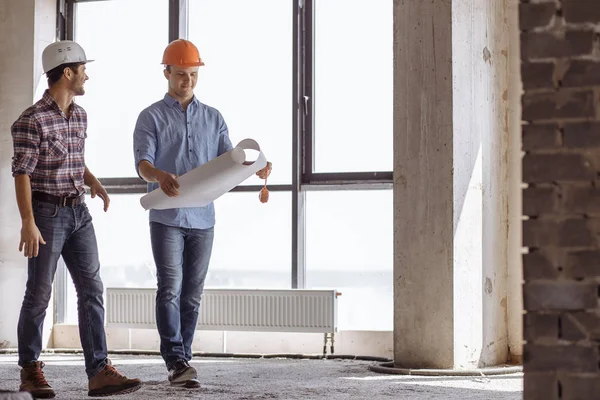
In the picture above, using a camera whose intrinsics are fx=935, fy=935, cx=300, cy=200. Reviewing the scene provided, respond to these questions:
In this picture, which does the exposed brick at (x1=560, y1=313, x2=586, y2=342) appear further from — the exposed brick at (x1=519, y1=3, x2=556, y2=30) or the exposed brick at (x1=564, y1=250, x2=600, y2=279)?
the exposed brick at (x1=519, y1=3, x2=556, y2=30)

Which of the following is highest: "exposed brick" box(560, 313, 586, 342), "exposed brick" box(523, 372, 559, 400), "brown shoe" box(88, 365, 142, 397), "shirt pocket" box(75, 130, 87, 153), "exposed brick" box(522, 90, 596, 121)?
"shirt pocket" box(75, 130, 87, 153)

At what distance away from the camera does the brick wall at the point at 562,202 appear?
1.66 meters

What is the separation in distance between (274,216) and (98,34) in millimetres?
1996

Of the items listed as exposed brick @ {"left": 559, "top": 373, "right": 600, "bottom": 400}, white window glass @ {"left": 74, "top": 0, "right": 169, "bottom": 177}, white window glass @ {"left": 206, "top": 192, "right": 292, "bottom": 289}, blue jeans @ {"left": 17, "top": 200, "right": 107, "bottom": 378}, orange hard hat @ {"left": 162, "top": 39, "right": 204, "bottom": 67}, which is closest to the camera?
exposed brick @ {"left": 559, "top": 373, "right": 600, "bottom": 400}

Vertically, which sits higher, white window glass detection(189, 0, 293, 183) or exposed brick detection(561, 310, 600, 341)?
white window glass detection(189, 0, 293, 183)

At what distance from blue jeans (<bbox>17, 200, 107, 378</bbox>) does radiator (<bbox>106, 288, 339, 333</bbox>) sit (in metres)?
2.28

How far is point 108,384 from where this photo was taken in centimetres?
400

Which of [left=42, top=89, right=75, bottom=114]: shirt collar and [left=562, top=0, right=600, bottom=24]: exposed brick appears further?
[left=42, top=89, right=75, bottom=114]: shirt collar

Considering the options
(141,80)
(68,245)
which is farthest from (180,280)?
(141,80)

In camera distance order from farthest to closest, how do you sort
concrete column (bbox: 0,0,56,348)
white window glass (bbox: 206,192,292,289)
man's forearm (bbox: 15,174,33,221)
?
concrete column (bbox: 0,0,56,348)
white window glass (bbox: 206,192,292,289)
man's forearm (bbox: 15,174,33,221)

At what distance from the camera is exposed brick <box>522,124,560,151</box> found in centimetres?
168

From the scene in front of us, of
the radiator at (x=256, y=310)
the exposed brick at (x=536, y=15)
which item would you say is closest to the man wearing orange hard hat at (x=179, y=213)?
the radiator at (x=256, y=310)

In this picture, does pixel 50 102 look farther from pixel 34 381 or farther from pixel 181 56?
pixel 34 381

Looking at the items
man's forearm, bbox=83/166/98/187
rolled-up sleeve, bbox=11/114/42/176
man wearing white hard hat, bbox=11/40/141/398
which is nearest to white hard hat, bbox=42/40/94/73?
man wearing white hard hat, bbox=11/40/141/398
